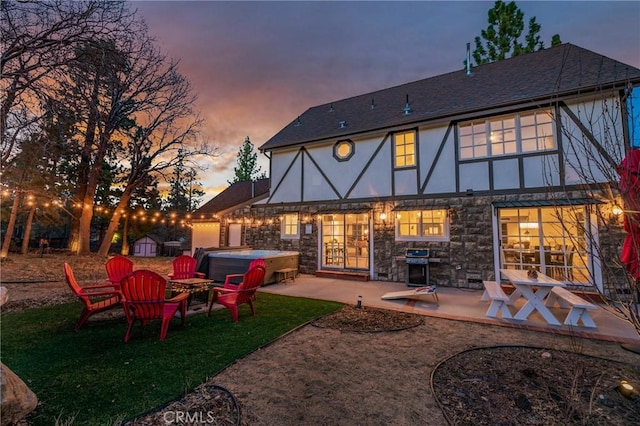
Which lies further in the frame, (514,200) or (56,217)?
(56,217)

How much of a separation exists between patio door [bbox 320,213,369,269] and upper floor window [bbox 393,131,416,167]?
2085 millimetres

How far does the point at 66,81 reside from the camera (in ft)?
14.0

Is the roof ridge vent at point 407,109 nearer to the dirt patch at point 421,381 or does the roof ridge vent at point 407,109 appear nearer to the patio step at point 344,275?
the patio step at point 344,275

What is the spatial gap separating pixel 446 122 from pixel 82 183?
763 inches

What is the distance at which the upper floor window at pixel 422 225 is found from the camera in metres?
8.09

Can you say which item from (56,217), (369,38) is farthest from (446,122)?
(56,217)

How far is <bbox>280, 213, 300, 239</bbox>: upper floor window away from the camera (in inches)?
416

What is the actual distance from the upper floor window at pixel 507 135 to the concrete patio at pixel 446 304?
386 centimetres

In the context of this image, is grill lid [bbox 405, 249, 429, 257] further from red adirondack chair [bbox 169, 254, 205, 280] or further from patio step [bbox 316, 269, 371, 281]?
red adirondack chair [bbox 169, 254, 205, 280]

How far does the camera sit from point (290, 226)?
35.3 feet

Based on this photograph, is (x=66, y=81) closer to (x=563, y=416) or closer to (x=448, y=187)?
(x=563, y=416)

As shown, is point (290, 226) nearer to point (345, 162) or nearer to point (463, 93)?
point (345, 162)

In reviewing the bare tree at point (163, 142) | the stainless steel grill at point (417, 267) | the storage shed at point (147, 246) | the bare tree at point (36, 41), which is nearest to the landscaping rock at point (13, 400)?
the bare tree at point (36, 41)

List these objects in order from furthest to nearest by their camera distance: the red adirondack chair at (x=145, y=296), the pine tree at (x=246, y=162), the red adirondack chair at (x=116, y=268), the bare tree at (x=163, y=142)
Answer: the pine tree at (x=246, y=162)
the bare tree at (x=163, y=142)
the red adirondack chair at (x=116, y=268)
the red adirondack chair at (x=145, y=296)
